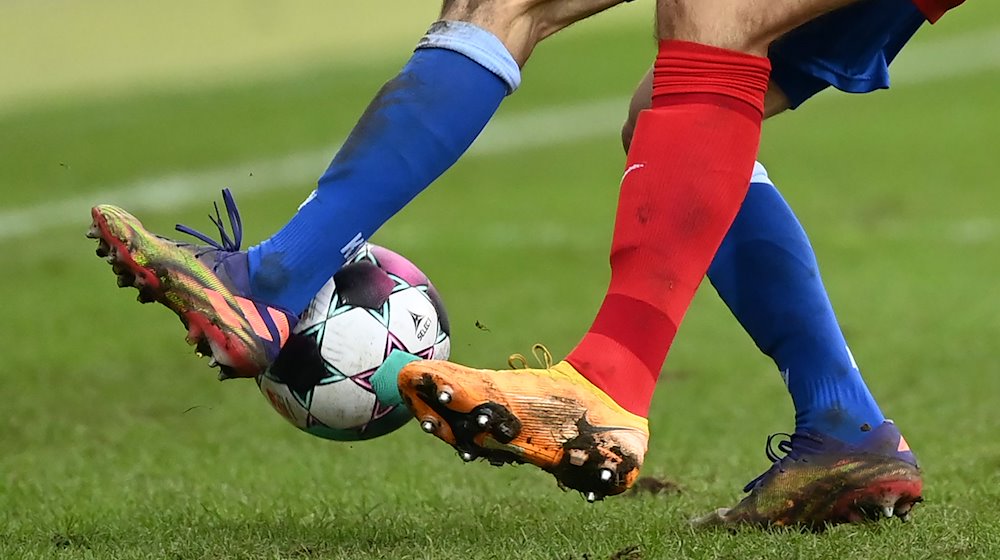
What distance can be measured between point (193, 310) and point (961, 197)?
26.9ft

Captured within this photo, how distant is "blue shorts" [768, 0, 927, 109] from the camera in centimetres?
302

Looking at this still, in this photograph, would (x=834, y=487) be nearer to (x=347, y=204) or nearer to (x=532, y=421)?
(x=532, y=421)

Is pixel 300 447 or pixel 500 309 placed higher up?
pixel 500 309

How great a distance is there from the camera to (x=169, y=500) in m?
3.70

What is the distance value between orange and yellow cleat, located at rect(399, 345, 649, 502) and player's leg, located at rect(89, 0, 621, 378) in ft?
1.14

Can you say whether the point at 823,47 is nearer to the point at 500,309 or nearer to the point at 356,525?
the point at 356,525

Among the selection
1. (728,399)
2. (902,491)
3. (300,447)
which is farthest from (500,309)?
(902,491)

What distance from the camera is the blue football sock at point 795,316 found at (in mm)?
3176

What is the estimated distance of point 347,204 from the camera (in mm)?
2871

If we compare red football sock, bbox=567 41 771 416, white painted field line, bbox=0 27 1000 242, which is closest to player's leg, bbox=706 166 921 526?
red football sock, bbox=567 41 771 416

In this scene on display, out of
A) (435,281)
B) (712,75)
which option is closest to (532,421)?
(712,75)

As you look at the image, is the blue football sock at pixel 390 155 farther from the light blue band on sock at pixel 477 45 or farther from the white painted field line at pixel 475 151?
the white painted field line at pixel 475 151

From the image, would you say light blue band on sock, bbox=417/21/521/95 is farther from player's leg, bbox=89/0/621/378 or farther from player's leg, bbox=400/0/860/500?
player's leg, bbox=400/0/860/500

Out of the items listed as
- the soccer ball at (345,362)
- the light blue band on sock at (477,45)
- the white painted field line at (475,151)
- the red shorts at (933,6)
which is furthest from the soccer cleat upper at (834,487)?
the white painted field line at (475,151)
